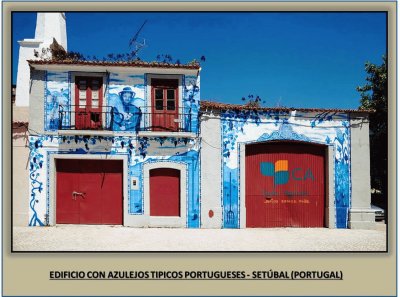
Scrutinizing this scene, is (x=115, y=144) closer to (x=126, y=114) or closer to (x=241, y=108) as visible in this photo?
(x=126, y=114)

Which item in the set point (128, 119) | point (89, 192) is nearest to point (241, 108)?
point (128, 119)

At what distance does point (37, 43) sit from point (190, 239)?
26.5 ft

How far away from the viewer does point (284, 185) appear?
11.8 m

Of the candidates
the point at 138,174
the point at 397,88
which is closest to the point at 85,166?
the point at 138,174

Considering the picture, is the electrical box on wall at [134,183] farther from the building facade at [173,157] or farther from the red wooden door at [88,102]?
the red wooden door at [88,102]

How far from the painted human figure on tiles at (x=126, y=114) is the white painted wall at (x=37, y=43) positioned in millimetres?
2844

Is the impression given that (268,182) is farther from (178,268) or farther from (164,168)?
(178,268)

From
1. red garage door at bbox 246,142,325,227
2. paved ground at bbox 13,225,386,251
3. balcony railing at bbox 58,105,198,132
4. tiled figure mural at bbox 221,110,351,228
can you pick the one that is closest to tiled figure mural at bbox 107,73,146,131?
balcony railing at bbox 58,105,198,132

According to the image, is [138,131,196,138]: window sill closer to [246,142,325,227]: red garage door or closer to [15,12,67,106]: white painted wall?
[246,142,325,227]: red garage door

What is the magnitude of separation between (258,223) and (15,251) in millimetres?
6763

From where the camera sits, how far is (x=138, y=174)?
11.5 meters

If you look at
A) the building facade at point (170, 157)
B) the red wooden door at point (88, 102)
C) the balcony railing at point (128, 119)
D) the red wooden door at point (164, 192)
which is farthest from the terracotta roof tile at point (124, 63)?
the red wooden door at point (164, 192)

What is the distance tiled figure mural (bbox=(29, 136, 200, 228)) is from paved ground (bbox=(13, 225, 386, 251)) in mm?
702

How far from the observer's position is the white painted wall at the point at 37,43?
1174 centimetres
